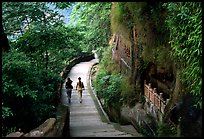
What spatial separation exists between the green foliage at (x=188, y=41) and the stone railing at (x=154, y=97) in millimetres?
1535

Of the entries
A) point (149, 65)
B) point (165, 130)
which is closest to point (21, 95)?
point (165, 130)

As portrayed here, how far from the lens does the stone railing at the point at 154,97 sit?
9.32 metres

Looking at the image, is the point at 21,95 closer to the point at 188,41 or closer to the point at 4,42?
the point at 4,42

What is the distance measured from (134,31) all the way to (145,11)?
6.05 feet

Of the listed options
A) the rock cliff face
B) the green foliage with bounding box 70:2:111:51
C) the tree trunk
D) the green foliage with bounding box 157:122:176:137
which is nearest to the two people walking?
the rock cliff face

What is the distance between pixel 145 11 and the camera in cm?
1030

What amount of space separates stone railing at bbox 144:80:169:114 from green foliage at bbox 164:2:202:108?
1535 mm

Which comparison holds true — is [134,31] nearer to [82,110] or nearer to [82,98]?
[82,110]

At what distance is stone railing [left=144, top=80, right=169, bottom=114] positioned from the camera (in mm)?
9320

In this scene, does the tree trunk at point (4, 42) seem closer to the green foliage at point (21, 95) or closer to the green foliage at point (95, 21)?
the green foliage at point (21, 95)

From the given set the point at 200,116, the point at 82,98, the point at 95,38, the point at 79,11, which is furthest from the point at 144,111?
the point at 95,38

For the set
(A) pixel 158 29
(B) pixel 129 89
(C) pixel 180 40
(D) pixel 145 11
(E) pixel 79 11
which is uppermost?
(E) pixel 79 11

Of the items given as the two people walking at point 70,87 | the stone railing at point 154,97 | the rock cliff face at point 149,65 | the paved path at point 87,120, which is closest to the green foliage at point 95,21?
the two people walking at point 70,87

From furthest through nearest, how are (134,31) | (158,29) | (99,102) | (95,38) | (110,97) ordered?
(95,38) < (99,102) < (110,97) < (134,31) < (158,29)
